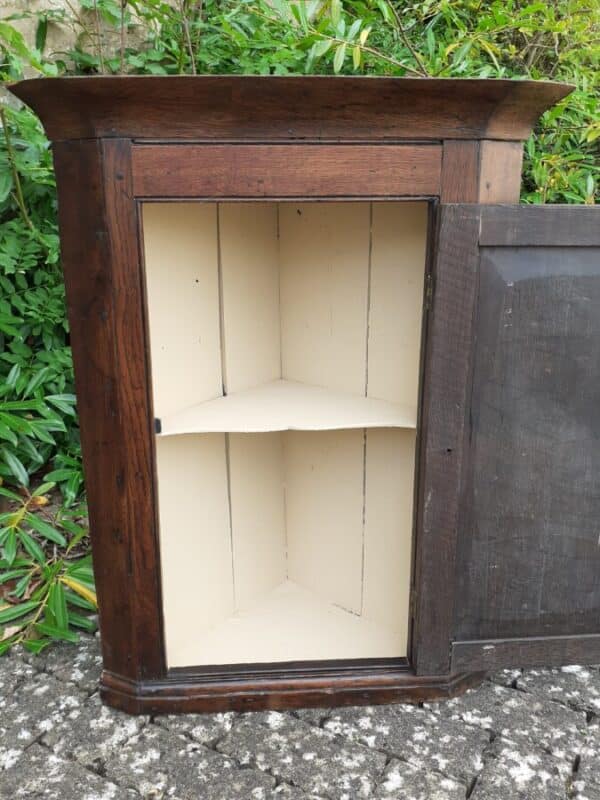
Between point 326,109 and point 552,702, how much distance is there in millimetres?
1446

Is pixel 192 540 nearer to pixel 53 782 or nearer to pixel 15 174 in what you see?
pixel 53 782

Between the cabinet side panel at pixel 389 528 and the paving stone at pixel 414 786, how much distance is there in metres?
0.32

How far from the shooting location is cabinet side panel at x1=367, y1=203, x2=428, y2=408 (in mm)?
1638

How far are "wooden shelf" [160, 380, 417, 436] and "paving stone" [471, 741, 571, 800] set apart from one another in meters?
0.74

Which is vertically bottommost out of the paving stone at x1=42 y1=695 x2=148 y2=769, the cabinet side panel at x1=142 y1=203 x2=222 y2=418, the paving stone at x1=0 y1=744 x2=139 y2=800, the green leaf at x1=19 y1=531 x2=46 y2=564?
the paving stone at x1=42 y1=695 x2=148 y2=769

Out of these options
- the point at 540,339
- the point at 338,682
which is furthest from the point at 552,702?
the point at 540,339

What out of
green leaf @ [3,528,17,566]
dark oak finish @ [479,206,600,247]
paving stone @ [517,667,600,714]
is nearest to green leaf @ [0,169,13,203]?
green leaf @ [3,528,17,566]

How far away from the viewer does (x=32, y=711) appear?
1.66 m

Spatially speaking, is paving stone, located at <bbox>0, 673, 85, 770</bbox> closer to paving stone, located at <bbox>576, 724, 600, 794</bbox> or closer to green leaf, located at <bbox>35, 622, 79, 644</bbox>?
green leaf, located at <bbox>35, 622, 79, 644</bbox>

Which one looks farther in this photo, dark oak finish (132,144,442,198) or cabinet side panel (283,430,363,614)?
cabinet side panel (283,430,363,614)

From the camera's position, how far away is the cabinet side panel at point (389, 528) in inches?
70.4

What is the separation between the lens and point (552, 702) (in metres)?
1.67

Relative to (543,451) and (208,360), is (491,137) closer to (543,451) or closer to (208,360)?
(543,451)

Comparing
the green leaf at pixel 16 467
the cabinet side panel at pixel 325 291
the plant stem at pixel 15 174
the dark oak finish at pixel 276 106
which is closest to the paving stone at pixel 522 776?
the cabinet side panel at pixel 325 291
